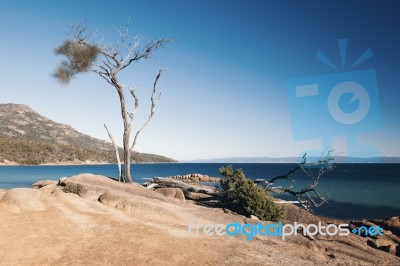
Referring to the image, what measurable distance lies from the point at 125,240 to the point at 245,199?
9982mm

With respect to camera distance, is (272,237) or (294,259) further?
(272,237)

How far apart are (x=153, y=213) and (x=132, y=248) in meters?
4.54

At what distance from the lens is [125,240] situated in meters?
10.9

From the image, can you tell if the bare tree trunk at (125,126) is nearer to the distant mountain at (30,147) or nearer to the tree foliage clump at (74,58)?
the tree foliage clump at (74,58)

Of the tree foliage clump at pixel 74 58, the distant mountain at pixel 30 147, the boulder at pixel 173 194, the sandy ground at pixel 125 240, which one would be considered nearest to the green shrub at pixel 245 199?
the sandy ground at pixel 125 240

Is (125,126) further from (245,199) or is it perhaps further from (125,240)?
(125,240)

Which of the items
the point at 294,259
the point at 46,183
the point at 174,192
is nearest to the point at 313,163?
the point at 174,192

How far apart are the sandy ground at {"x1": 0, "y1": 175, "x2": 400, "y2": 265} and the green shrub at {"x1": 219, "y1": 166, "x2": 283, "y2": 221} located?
2.49 meters

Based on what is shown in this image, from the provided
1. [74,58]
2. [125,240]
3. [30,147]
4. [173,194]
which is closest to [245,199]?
[173,194]

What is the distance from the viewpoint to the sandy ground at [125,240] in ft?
31.4

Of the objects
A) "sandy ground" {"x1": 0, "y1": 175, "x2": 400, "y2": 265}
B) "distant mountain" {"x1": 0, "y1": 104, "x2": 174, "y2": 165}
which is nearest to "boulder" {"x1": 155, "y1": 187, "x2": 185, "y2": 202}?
"sandy ground" {"x1": 0, "y1": 175, "x2": 400, "y2": 265}

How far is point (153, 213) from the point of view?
1477 centimetres

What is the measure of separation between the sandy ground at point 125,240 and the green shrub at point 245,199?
249 centimetres

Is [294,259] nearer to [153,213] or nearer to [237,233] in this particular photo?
[237,233]
